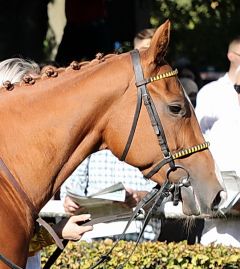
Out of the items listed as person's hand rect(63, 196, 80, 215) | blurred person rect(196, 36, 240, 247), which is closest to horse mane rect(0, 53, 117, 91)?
person's hand rect(63, 196, 80, 215)

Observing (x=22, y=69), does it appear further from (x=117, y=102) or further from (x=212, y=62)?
(x=212, y=62)

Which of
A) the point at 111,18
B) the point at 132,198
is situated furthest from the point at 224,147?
the point at 111,18

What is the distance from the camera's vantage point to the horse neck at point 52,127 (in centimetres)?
379

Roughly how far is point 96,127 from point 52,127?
224mm

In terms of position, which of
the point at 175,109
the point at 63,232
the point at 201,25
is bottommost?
the point at 201,25

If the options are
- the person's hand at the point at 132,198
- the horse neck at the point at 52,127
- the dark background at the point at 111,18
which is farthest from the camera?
the dark background at the point at 111,18

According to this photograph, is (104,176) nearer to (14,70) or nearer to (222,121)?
(222,121)

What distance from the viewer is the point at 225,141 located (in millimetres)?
5520

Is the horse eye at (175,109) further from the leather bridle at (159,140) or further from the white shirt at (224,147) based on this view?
the white shirt at (224,147)

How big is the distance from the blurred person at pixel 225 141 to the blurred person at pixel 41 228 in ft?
3.78

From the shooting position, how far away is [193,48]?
1081 inches

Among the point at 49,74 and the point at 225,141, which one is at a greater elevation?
the point at 49,74

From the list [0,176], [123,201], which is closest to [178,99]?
[0,176]

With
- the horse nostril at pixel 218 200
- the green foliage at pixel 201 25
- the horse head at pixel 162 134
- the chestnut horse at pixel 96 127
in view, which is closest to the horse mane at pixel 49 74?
the chestnut horse at pixel 96 127
